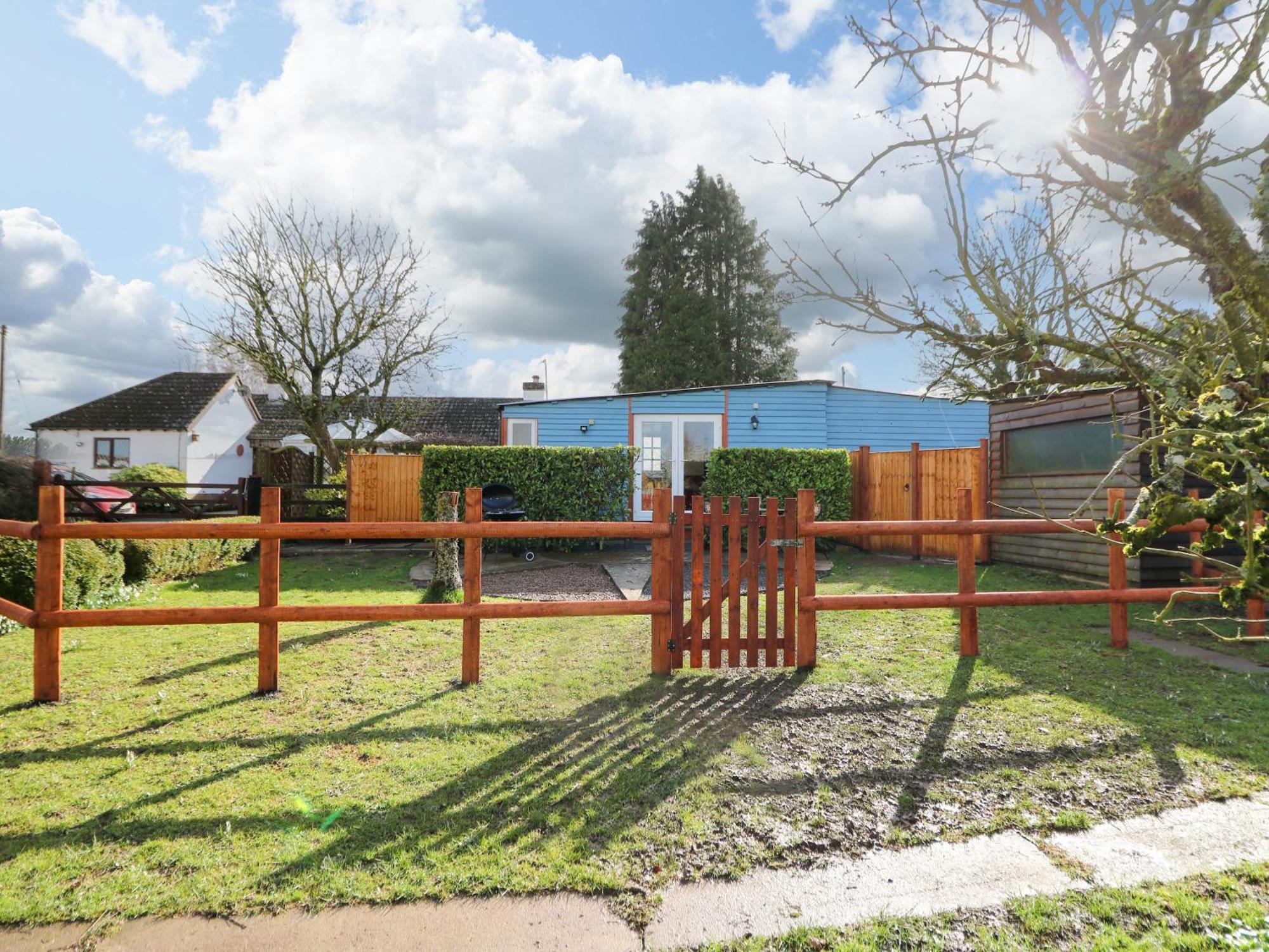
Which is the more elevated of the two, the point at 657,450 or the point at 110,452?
Result: the point at 110,452

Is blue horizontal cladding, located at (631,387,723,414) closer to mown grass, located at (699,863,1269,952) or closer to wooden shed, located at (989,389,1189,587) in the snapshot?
wooden shed, located at (989,389,1189,587)

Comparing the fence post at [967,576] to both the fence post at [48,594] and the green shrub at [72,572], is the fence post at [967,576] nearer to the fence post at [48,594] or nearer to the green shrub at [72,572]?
the fence post at [48,594]

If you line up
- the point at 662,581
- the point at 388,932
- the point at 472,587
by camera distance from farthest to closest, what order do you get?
the point at 662,581 → the point at 472,587 → the point at 388,932

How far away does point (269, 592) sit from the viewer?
15.0 ft

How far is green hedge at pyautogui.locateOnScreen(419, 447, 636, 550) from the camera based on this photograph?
12.8 metres

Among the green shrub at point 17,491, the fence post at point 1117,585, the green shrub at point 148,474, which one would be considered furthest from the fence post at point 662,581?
the green shrub at point 148,474

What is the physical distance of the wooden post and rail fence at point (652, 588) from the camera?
4.43 m

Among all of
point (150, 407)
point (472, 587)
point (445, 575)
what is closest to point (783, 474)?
point (445, 575)

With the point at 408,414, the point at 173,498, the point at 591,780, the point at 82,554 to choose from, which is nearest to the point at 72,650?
the point at 82,554

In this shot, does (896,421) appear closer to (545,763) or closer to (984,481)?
(984,481)

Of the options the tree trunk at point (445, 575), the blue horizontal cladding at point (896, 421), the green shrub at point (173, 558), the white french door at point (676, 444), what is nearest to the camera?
the tree trunk at point (445, 575)

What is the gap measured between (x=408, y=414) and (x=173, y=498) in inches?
357

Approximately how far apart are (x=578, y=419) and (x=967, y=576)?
40.0ft

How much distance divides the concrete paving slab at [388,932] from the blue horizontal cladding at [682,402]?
14288 mm
